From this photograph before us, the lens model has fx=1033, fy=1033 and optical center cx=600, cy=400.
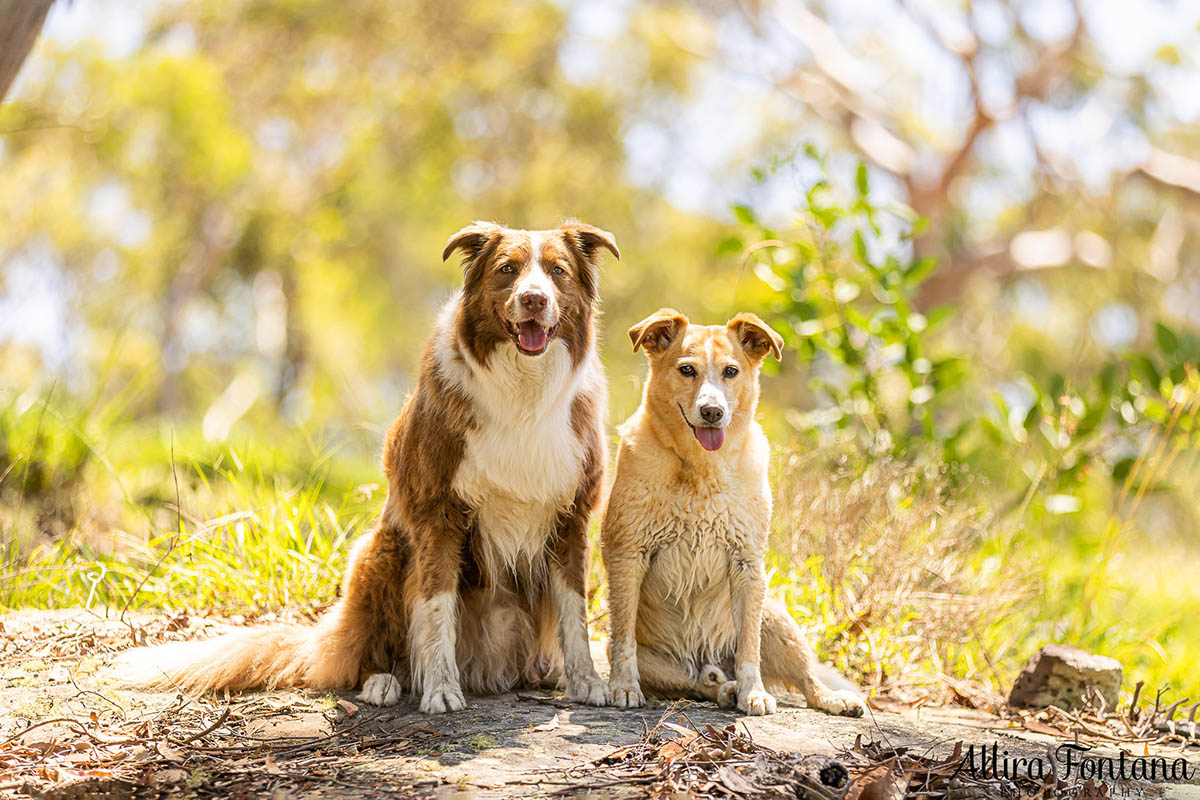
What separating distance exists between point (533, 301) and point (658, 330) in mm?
704

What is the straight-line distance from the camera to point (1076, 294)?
19625 millimetres

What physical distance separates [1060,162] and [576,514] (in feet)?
47.1

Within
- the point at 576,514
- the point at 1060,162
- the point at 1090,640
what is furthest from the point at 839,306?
the point at 1060,162

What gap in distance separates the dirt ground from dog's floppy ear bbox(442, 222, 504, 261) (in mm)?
1990

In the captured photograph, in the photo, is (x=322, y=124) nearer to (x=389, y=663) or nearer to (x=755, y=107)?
(x=755, y=107)

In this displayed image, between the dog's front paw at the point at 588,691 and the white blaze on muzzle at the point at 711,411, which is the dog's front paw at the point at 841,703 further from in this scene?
the white blaze on muzzle at the point at 711,411

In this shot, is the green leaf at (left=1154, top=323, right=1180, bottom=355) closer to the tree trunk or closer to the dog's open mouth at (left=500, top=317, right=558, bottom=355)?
the dog's open mouth at (left=500, top=317, right=558, bottom=355)

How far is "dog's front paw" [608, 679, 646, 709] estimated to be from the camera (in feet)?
14.5

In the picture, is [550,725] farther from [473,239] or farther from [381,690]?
[473,239]

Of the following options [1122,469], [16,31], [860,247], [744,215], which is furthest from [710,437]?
[1122,469]

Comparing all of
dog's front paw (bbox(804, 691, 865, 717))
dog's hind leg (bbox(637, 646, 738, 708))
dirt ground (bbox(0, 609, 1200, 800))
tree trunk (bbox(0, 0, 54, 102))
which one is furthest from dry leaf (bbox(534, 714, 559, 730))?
tree trunk (bbox(0, 0, 54, 102))

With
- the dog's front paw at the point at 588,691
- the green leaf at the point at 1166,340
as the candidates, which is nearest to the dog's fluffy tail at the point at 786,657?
the dog's front paw at the point at 588,691

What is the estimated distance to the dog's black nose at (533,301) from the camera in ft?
13.8

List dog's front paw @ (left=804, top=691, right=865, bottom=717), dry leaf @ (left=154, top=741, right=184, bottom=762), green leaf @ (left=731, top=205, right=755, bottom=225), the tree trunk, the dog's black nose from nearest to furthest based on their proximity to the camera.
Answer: dry leaf @ (left=154, top=741, right=184, bottom=762), the dog's black nose, dog's front paw @ (left=804, top=691, right=865, bottom=717), the tree trunk, green leaf @ (left=731, top=205, right=755, bottom=225)
